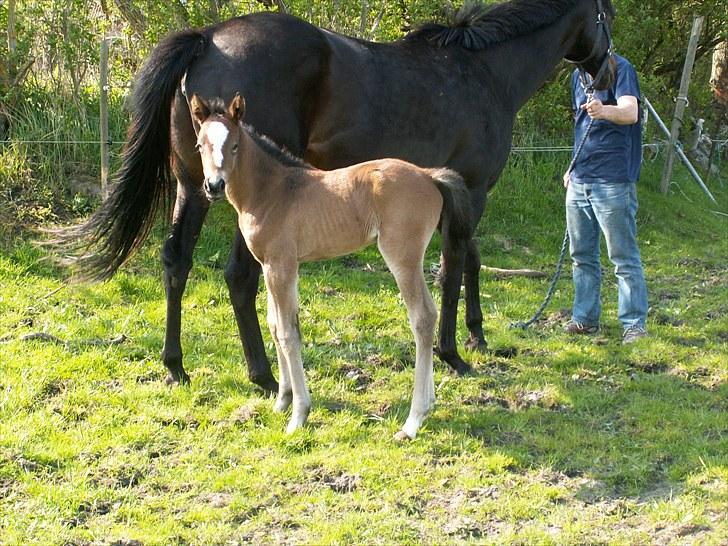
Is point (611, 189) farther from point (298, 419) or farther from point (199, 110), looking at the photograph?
point (199, 110)

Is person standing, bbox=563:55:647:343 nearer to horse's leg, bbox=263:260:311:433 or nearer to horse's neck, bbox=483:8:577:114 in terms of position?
horse's neck, bbox=483:8:577:114

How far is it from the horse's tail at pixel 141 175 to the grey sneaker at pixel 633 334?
3274mm

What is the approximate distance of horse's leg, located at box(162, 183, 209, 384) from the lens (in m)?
4.86

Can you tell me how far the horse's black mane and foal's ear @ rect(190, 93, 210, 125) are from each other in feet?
6.69

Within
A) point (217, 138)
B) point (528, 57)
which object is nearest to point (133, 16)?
point (528, 57)

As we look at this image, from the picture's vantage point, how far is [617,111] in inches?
221

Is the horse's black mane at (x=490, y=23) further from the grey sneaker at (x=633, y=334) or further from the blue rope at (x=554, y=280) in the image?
the grey sneaker at (x=633, y=334)

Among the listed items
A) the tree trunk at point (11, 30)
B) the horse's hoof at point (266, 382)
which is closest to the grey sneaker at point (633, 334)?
the horse's hoof at point (266, 382)

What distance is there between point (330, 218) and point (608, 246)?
2599 mm

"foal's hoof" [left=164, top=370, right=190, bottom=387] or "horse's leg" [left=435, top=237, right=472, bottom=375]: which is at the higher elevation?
"horse's leg" [left=435, top=237, right=472, bottom=375]

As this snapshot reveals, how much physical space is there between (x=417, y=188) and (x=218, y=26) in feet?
5.41

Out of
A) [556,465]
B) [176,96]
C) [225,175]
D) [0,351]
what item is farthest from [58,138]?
[556,465]

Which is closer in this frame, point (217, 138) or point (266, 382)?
point (217, 138)

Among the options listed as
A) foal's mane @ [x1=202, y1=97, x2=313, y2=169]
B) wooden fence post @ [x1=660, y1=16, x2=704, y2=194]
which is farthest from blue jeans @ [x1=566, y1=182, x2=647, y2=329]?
wooden fence post @ [x1=660, y1=16, x2=704, y2=194]
